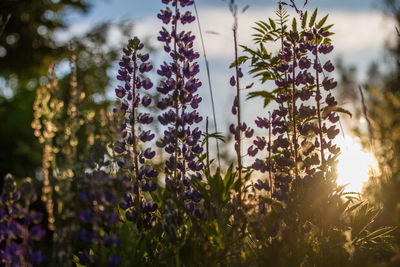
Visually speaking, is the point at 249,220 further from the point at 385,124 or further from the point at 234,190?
the point at 385,124

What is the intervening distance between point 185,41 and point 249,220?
1180mm

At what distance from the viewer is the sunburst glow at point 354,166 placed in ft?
7.41

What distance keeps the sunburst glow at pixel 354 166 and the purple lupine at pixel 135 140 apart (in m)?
1.08

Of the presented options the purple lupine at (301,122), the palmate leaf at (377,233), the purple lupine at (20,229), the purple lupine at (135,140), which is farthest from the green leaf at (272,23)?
the purple lupine at (20,229)

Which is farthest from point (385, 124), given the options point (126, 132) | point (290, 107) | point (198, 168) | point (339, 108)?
point (126, 132)

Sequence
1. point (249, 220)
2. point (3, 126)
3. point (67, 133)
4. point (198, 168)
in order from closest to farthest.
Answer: point (67, 133) < point (249, 220) < point (198, 168) < point (3, 126)

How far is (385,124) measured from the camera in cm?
179

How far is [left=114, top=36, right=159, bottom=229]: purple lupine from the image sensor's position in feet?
6.75

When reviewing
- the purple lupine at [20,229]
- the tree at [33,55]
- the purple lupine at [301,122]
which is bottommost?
the purple lupine at [20,229]

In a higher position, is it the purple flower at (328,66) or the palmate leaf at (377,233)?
the purple flower at (328,66)

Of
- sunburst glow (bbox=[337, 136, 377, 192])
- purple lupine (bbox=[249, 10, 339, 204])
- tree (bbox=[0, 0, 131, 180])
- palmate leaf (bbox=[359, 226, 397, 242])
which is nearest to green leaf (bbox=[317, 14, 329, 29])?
purple lupine (bbox=[249, 10, 339, 204])

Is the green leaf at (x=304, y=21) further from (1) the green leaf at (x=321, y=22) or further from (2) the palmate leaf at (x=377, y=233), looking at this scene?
(2) the palmate leaf at (x=377, y=233)

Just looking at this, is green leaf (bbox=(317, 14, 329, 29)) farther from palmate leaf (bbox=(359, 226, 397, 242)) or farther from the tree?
the tree

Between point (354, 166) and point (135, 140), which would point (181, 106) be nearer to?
point (135, 140)
